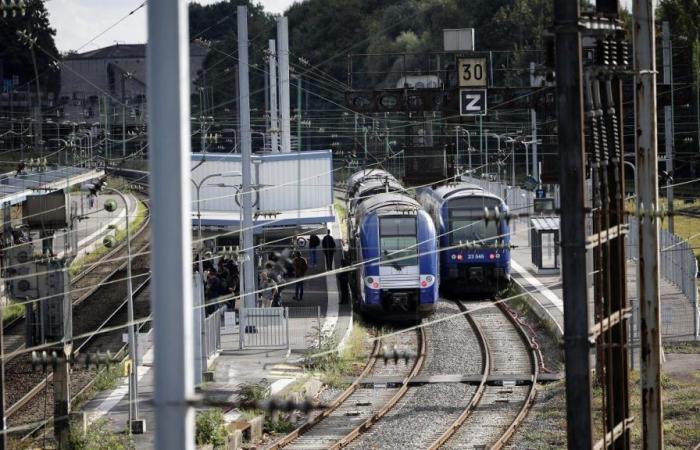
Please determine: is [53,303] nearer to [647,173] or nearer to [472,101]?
[647,173]

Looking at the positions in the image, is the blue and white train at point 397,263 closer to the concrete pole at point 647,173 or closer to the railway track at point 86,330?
the railway track at point 86,330

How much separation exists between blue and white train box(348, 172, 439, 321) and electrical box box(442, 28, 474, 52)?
7270 millimetres

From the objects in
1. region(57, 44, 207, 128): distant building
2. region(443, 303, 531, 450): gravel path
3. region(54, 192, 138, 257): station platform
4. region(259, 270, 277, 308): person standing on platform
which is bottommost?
region(443, 303, 531, 450): gravel path

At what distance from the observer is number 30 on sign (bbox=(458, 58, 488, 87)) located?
1194 inches

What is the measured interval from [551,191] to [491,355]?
28.8 metres

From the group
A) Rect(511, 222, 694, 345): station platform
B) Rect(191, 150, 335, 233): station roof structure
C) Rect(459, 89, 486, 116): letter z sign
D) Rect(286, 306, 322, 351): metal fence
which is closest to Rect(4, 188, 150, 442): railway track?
Rect(191, 150, 335, 233): station roof structure

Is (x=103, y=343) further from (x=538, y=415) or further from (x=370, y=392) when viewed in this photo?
(x=538, y=415)

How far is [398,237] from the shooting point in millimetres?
26703

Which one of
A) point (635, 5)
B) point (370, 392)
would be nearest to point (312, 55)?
point (370, 392)

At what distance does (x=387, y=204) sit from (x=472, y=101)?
164 inches

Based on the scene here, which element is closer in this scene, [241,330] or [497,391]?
[497,391]

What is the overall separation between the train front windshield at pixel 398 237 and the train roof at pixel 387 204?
27 cm

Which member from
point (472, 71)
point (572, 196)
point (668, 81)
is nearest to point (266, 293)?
point (472, 71)

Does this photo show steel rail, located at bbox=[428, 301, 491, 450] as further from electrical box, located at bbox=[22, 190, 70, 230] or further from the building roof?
the building roof
